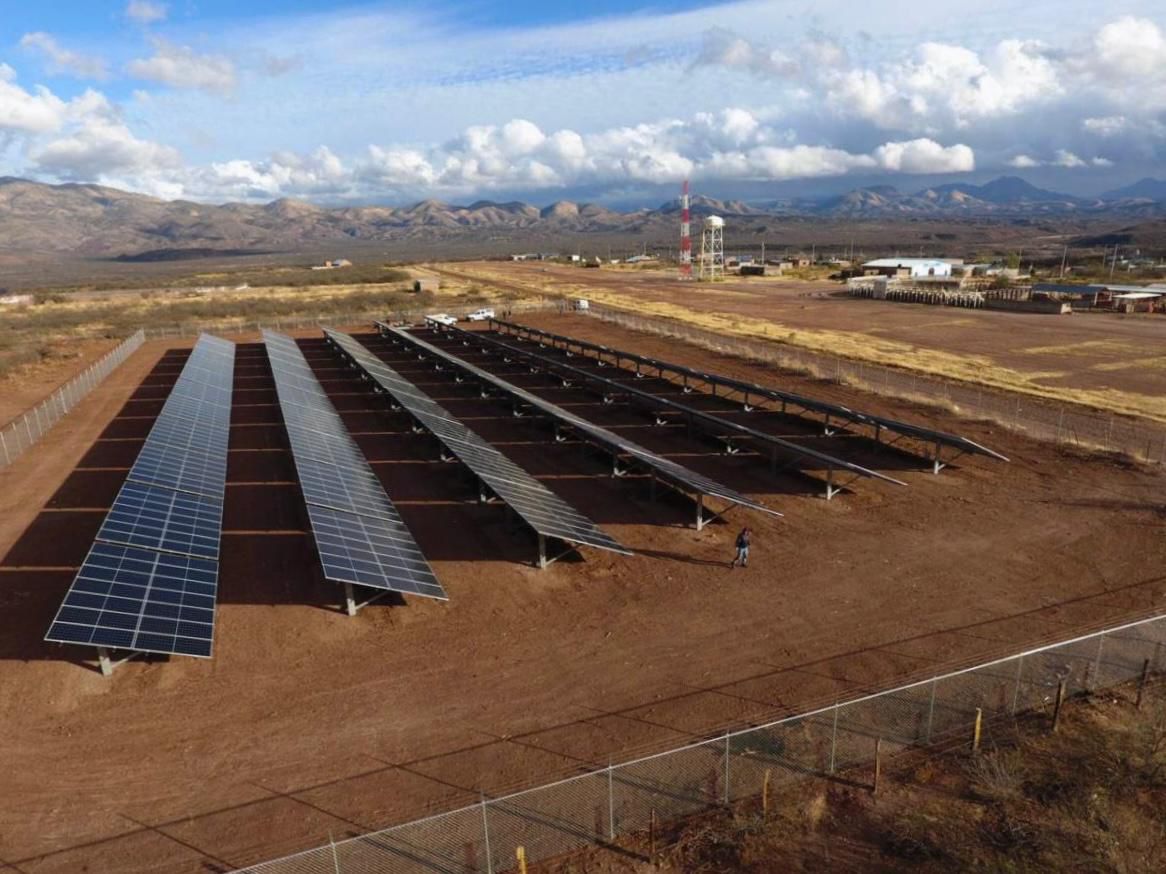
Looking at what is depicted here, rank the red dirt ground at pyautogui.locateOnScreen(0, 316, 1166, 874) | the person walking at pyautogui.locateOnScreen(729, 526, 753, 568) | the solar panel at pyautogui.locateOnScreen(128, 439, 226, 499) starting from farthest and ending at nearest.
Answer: the solar panel at pyautogui.locateOnScreen(128, 439, 226, 499)
the person walking at pyautogui.locateOnScreen(729, 526, 753, 568)
the red dirt ground at pyautogui.locateOnScreen(0, 316, 1166, 874)

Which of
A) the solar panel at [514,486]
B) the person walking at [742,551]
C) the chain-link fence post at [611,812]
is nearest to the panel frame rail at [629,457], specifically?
the person walking at [742,551]

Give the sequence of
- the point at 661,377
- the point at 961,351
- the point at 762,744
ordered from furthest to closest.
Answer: the point at 961,351
the point at 661,377
the point at 762,744

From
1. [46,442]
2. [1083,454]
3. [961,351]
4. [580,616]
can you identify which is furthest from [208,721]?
[961,351]

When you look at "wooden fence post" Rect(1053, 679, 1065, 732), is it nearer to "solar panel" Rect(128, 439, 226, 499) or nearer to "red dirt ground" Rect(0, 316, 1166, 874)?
"red dirt ground" Rect(0, 316, 1166, 874)

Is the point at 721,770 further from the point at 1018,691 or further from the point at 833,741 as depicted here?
the point at 1018,691

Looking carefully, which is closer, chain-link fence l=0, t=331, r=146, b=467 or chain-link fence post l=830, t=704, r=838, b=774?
chain-link fence post l=830, t=704, r=838, b=774

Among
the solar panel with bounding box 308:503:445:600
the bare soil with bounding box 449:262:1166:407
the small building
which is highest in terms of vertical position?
the small building

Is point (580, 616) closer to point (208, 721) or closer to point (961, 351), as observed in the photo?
point (208, 721)

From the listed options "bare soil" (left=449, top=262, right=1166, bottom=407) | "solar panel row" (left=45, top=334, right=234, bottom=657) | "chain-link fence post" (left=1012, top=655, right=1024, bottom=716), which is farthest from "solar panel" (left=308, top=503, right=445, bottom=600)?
"bare soil" (left=449, top=262, right=1166, bottom=407)
